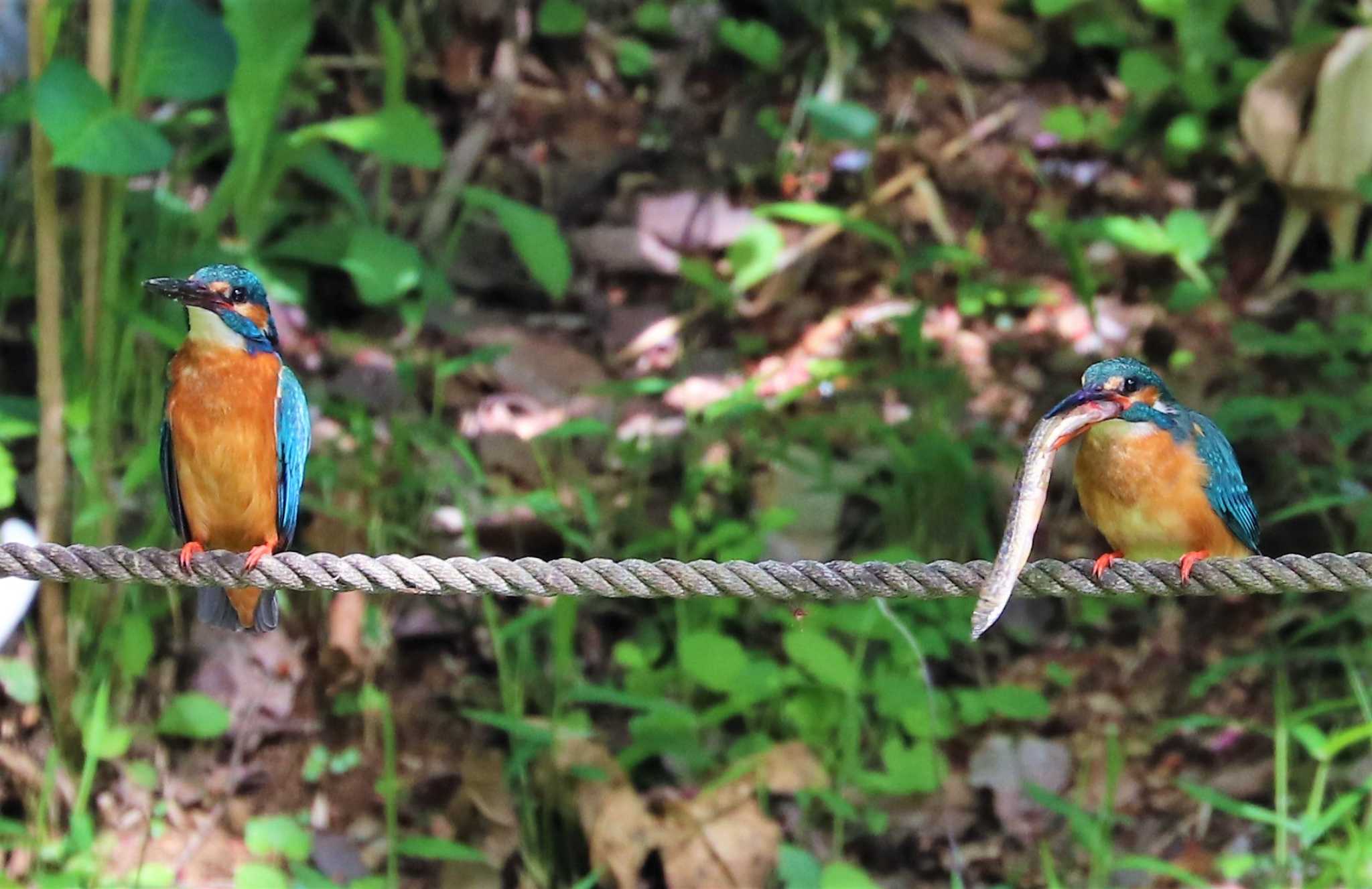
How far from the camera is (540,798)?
165 inches

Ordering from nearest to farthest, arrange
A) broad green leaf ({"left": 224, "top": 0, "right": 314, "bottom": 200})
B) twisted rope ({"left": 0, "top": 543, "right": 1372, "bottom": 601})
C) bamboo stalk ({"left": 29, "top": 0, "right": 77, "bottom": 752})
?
twisted rope ({"left": 0, "top": 543, "right": 1372, "bottom": 601}) < bamboo stalk ({"left": 29, "top": 0, "right": 77, "bottom": 752}) < broad green leaf ({"left": 224, "top": 0, "right": 314, "bottom": 200})

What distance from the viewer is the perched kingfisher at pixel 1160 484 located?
9.87 ft

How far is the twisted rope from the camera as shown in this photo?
228 centimetres

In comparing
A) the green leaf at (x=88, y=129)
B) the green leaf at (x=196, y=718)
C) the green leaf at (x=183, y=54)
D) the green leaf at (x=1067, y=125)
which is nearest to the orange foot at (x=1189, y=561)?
the green leaf at (x=88, y=129)

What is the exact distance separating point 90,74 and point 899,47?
432cm

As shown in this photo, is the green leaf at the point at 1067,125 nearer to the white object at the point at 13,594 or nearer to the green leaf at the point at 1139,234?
the green leaf at the point at 1139,234

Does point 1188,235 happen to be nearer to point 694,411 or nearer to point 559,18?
point 694,411

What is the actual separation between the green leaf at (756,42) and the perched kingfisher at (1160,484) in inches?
165

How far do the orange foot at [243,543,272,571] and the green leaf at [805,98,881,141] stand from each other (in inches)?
133

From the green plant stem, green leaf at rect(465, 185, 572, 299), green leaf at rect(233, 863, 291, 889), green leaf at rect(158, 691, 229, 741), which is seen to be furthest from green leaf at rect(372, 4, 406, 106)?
the green plant stem

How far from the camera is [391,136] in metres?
4.69

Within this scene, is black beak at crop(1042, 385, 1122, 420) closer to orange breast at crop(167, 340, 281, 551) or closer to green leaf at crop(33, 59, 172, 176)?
orange breast at crop(167, 340, 281, 551)

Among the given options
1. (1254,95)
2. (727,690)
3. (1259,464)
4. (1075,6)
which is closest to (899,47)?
(1075,6)

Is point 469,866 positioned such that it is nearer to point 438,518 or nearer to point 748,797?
point 748,797
